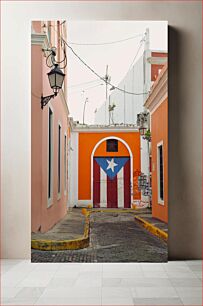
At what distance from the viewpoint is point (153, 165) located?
172 inches

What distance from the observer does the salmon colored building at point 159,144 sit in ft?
14.1

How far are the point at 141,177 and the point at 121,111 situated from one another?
672 mm

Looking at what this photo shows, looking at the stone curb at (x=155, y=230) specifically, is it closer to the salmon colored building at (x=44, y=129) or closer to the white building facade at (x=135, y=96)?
the white building facade at (x=135, y=96)

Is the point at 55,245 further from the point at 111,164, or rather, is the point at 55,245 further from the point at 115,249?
the point at 111,164

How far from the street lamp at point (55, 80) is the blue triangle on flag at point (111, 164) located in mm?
795

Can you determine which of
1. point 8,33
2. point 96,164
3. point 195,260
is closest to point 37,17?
point 8,33

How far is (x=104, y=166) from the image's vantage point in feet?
15.1

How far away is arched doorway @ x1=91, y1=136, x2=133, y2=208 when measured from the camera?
4.47 meters

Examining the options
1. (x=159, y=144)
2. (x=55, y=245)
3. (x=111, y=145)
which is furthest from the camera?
(x=111, y=145)

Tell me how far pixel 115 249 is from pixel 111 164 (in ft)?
2.86

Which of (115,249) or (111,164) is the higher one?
(111,164)

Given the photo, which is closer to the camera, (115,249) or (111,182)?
(115,249)

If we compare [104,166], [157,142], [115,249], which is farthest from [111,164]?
[115,249]

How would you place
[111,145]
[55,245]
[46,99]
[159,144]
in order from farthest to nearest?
[111,145], [159,144], [46,99], [55,245]
